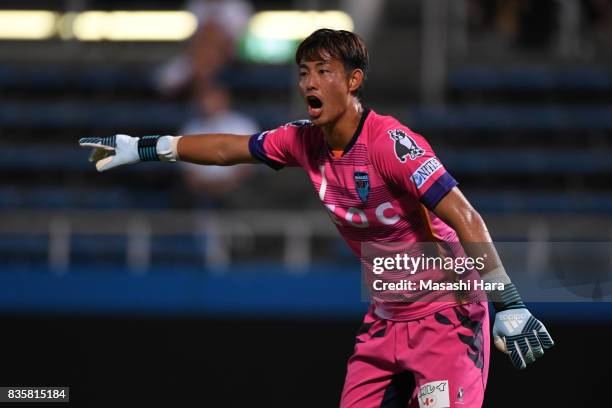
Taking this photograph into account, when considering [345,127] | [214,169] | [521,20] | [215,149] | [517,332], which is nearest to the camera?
[517,332]

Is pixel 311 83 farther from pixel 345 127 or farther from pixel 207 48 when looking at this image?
pixel 207 48

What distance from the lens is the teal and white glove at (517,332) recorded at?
143 inches

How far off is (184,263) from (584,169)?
5.36 metres

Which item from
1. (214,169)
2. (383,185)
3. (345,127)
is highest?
(214,169)

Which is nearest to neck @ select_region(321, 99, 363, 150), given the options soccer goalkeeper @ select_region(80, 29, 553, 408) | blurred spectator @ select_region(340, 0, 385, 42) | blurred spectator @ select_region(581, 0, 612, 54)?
soccer goalkeeper @ select_region(80, 29, 553, 408)

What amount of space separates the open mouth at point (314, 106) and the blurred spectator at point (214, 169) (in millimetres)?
8508

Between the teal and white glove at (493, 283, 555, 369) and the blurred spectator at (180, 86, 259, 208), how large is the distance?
353 inches

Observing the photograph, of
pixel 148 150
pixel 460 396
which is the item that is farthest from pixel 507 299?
pixel 148 150

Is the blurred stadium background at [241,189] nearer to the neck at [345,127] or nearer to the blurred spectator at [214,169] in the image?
the blurred spectator at [214,169]

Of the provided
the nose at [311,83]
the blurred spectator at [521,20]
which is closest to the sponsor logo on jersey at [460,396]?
the nose at [311,83]

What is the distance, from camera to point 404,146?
3.82 m

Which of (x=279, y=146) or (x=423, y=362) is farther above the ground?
(x=279, y=146)

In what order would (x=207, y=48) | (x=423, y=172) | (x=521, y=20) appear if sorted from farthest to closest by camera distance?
(x=521, y=20)
(x=207, y=48)
(x=423, y=172)

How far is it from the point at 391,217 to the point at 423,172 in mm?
309
